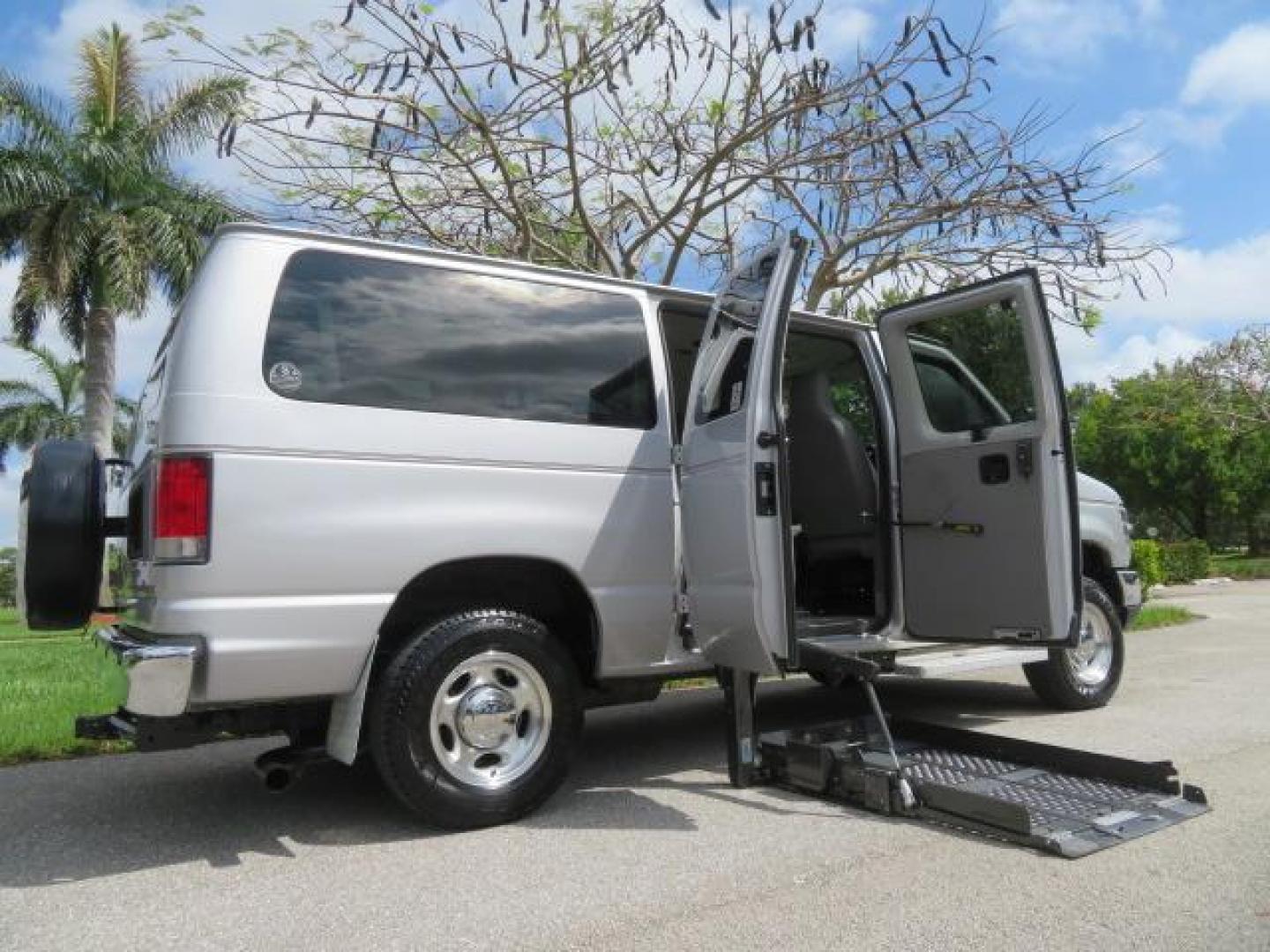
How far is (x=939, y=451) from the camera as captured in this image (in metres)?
5.78

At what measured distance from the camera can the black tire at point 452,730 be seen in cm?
404

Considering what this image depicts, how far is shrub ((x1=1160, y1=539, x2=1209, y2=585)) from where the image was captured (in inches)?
990

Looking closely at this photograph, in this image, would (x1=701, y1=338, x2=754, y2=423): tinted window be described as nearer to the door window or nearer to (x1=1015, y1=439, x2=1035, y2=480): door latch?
the door window

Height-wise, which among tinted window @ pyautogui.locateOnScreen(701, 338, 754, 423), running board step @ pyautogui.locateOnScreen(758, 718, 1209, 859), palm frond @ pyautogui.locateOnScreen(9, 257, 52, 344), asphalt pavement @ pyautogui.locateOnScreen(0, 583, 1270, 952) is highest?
palm frond @ pyautogui.locateOnScreen(9, 257, 52, 344)

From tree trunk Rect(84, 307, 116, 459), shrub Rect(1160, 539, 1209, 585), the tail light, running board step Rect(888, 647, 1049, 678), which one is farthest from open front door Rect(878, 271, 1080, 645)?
shrub Rect(1160, 539, 1209, 585)

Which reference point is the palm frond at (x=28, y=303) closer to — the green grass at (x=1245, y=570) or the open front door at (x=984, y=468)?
the open front door at (x=984, y=468)

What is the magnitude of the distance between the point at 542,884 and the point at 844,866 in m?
1.08

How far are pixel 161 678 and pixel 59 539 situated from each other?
1.04 metres

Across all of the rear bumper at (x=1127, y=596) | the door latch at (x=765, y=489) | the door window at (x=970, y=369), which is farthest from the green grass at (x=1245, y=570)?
the door latch at (x=765, y=489)

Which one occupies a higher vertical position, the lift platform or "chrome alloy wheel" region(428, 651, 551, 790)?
"chrome alloy wheel" region(428, 651, 551, 790)

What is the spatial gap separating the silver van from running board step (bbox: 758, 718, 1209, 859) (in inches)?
16.3

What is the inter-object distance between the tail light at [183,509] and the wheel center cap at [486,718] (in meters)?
1.19

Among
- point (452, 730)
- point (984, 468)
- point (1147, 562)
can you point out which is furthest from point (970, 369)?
point (1147, 562)

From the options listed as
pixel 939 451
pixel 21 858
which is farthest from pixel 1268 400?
pixel 21 858
